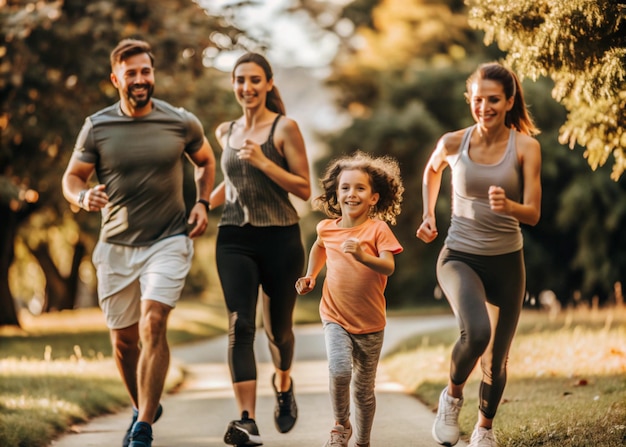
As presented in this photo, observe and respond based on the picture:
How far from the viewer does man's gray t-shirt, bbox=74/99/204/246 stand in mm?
6699

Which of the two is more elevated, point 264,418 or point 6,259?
point 6,259

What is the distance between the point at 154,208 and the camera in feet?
22.0

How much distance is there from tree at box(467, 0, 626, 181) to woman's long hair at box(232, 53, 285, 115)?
1.52m

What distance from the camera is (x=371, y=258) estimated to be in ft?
18.5

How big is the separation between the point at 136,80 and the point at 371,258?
6.91ft

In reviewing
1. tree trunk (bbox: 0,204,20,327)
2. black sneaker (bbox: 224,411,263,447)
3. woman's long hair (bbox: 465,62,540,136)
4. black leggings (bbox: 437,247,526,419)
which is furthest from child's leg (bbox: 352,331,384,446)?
tree trunk (bbox: 0,204,20,327)

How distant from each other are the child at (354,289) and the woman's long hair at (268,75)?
1.00 m

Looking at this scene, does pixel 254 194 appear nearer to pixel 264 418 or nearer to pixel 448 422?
pixel 448 422

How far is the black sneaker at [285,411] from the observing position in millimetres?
7023

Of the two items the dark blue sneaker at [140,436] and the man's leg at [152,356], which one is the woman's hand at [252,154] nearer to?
the man's leg at [152,356]

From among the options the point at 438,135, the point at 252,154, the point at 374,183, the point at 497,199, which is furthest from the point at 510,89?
the point at 438,135

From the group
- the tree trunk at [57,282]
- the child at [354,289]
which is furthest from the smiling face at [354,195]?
the tree trunk at [57,282]

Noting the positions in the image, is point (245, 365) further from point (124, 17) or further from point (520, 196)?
point (124, 17)

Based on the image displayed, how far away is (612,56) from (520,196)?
1292 mm
